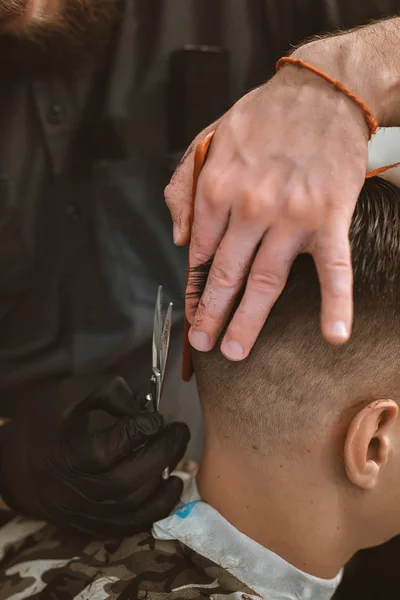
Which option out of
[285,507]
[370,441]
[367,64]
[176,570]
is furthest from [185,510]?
[367,64]

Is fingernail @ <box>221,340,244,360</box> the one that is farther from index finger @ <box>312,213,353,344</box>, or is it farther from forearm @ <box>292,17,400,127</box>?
forearm @ <box>292,17,400,127</box>

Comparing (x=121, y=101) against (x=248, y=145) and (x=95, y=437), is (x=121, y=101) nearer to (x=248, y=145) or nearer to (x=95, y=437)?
(x=248, y=145)

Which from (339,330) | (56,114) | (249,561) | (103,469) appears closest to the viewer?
(339,330)

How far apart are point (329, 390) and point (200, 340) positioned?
0.26 metres

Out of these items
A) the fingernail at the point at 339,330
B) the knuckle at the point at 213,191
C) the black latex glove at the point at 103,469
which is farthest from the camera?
the black latex glove at the point at 103,469

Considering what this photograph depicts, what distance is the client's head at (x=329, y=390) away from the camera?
1162mm

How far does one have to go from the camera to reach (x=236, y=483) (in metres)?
1.33

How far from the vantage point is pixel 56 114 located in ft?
5.49

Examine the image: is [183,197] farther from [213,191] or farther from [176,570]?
[176,570]

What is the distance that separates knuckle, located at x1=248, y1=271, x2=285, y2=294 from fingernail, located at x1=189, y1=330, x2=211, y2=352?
149 millimetres

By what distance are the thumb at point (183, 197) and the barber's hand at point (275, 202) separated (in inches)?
2.7

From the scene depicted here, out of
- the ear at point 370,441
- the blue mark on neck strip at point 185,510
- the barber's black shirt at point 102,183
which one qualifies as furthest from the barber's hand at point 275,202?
the barber's black shirt at point 102,183

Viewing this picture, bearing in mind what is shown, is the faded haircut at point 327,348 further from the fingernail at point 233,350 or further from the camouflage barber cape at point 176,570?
the camouflage barber cape at point 176,570

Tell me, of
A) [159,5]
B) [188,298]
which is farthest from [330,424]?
[159,5]
